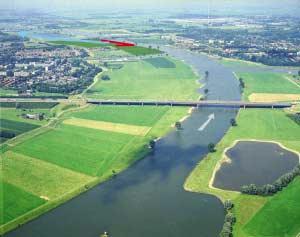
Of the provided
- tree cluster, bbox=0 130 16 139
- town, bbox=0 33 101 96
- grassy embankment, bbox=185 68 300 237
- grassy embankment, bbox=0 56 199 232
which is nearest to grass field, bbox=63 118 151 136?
grassy embankment, bbox=0 56 199 232

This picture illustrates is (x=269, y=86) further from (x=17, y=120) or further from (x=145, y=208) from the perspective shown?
(x=145, y=208)

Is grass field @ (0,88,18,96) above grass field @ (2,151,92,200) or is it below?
above

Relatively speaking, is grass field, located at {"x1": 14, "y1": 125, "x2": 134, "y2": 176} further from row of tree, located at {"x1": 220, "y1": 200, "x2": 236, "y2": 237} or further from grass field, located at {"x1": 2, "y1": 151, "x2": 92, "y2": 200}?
row of tree, located at {"x1": 220, "y1": 200, "x2": 236, "y2": 237}

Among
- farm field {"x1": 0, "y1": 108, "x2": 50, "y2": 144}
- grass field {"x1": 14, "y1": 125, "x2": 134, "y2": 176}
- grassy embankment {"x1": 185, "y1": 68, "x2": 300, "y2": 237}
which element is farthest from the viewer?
farm field {"x1": 0, "y1": 108, "x2": 50, "y2": 144}

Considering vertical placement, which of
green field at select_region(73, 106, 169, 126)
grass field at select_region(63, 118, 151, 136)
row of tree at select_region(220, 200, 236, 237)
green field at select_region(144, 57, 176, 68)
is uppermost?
green field at select_region(144, 57, 176, 68)

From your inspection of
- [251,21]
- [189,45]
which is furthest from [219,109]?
[251,21]

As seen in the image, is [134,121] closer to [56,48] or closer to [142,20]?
[56,48]
